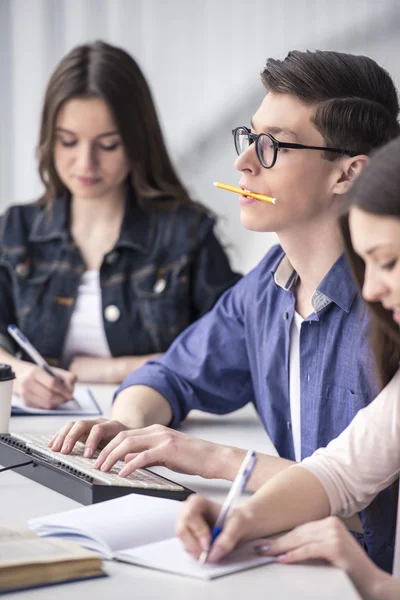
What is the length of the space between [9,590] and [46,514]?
9.8 inches

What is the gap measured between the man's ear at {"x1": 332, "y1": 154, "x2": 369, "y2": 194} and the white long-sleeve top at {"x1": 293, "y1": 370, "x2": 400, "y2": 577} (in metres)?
0.38

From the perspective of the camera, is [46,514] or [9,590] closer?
[9,590]

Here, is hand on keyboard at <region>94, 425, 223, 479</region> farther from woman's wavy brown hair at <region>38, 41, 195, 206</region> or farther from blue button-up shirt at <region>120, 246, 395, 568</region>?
woman's wavy brown hair at <region>38, 41, 195, 206</region>

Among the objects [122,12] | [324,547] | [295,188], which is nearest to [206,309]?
[295,188]

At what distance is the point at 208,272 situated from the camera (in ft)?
7.84

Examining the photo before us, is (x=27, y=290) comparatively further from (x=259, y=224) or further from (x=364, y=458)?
(x=364, y=458)

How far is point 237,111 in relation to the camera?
371 cm

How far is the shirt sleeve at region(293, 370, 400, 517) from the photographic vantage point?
3.87 ft

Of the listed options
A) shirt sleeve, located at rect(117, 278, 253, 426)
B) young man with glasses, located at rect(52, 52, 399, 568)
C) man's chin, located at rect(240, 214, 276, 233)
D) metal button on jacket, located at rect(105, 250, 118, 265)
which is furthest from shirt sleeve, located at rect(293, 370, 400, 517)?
metal button on jacket, located at rect(105, 250, 118, 265)

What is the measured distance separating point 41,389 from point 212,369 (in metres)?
0.37

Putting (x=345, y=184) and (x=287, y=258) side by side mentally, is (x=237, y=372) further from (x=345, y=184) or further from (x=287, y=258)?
(x=345, y=184)

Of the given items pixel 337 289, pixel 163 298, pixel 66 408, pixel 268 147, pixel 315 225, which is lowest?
pixel 66 408

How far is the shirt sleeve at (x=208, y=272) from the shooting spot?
2375 millimetres

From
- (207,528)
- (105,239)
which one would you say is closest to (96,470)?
(207,528)
